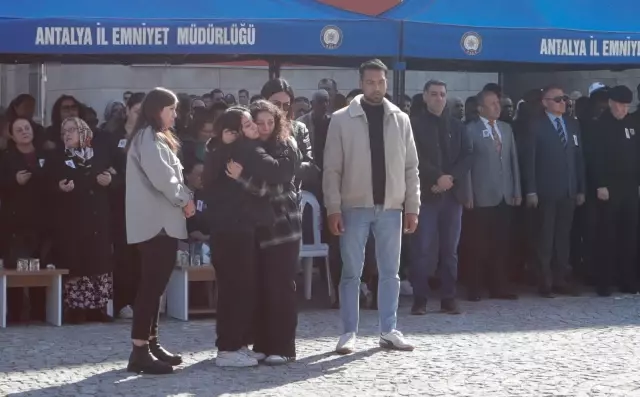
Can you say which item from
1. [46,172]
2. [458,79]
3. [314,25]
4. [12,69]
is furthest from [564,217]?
[12,69]

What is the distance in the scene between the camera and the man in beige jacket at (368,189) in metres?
8.88

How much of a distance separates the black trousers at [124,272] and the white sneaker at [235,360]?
2.66 m

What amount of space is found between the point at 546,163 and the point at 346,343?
3.98 meters

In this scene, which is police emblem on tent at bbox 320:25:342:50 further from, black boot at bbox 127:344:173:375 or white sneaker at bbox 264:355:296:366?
black boot at bbox 127:344:173:375

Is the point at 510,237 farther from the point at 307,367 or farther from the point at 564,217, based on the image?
the point at 307,367

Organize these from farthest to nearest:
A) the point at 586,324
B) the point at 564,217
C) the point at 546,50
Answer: the point at 564,217 < the point at 546,50 < the point at 586,324

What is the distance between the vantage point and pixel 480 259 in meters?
11.9

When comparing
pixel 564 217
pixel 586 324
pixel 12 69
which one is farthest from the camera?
pixel 12 69

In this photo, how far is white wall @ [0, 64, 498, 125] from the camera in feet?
67.6

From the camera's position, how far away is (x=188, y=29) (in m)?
10.4

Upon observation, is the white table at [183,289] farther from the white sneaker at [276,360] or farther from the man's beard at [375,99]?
the man's beard at [375,99]

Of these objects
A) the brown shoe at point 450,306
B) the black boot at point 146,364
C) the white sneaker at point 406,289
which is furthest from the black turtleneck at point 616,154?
the black boot at point 146,364

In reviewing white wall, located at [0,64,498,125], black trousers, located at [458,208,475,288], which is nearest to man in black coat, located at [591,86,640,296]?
black trousers, located at [458,208,475,288]

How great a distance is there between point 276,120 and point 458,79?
13617mm
